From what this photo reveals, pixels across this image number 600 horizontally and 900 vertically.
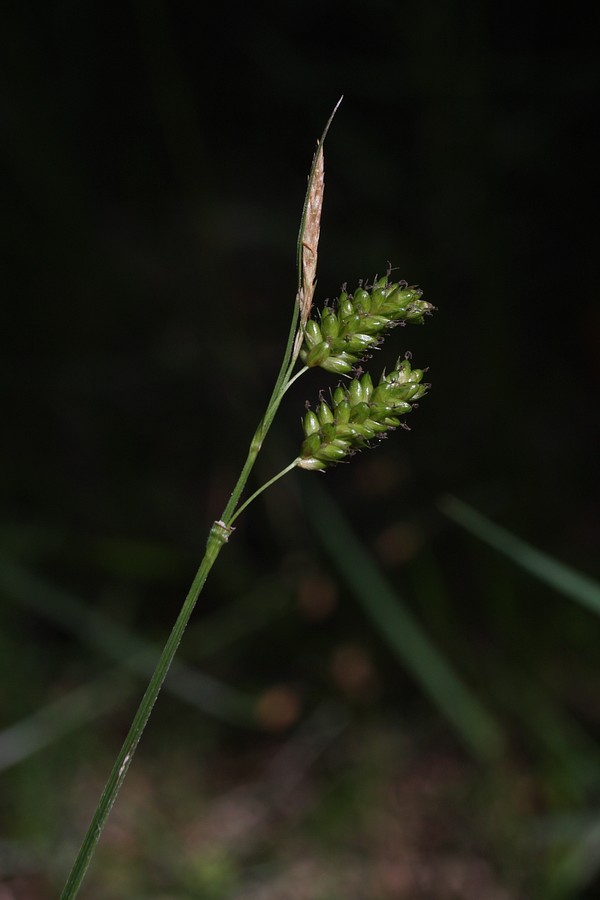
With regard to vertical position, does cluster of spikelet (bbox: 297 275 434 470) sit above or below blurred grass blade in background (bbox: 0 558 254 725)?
below

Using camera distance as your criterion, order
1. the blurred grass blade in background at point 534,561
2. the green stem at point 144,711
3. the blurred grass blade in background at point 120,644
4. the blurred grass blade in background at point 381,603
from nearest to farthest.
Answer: the green stem at point 144,711 < the blurred grass blade in background at point 534,561 < the blurred grass blade in background at point 381,603 < the blurred grass blade in background at point 120,644

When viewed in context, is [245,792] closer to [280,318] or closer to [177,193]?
[280,318]

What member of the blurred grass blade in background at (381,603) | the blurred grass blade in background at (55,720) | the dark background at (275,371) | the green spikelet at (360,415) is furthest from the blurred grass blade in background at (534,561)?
the blurred grass blade in background at (55,720)

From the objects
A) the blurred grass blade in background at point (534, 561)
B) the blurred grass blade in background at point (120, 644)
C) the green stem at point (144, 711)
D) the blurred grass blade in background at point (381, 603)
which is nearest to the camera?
the green stem at point (144, 711)

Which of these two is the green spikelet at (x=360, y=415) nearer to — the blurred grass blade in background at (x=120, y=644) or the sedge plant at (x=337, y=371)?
the sedge plant at (x=337, y=371)

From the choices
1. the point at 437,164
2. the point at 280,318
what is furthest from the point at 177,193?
the point at 437,164

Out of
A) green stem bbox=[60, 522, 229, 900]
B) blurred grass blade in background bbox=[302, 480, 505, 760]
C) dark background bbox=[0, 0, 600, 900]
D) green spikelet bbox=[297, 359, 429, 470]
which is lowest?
green stem bbox=[60, 522, 229, 900]

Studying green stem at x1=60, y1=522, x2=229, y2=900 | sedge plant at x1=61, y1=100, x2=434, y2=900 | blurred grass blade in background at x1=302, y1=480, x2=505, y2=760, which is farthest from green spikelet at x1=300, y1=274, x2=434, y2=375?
blurred grass blade in background at x1=302, y1=480, x2=505, y2=760

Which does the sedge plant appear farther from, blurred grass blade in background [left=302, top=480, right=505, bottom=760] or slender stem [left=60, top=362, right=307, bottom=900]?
blurred grass blade in background [left=302, top=480, right=505, bottom=760]
